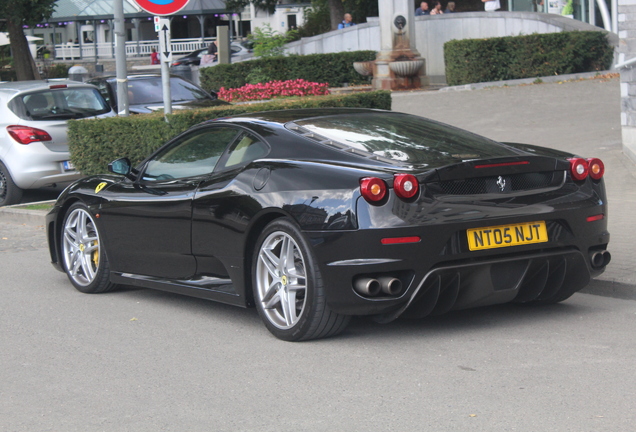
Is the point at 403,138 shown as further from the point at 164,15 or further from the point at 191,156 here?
the point at 164,15

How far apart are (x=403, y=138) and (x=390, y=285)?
1179 millimetres

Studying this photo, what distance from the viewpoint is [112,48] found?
224ft

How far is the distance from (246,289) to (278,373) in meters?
0.99

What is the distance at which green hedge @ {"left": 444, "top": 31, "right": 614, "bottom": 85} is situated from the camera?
2505 centimetres

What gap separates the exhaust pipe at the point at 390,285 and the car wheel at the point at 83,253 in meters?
2.81

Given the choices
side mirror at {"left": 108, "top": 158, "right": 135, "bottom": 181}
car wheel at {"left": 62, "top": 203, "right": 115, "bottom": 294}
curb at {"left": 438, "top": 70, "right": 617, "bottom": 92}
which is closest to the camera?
side mirror at {"left": 108, "top": 158, "right": 135, "bottom": 181}

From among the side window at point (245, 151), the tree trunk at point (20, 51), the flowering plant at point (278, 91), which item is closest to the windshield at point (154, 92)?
the flowering plant at point (278, 91)

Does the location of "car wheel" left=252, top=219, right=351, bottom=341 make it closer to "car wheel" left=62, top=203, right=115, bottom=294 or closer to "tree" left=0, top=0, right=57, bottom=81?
"car wheel" left=62, top=203, right=115, bottom=294

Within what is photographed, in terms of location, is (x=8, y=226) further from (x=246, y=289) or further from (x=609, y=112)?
(x=609, y=112)

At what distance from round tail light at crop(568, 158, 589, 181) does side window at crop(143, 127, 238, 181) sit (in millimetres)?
2159

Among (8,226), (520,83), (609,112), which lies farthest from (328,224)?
(520,83)

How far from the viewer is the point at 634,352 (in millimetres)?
5238

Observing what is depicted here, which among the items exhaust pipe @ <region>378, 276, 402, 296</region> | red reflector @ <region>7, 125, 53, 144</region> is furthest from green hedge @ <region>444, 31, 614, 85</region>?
exhaust pipe @ <region>378, 276, 402, 296</region>

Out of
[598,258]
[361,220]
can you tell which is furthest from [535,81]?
[361,220]
